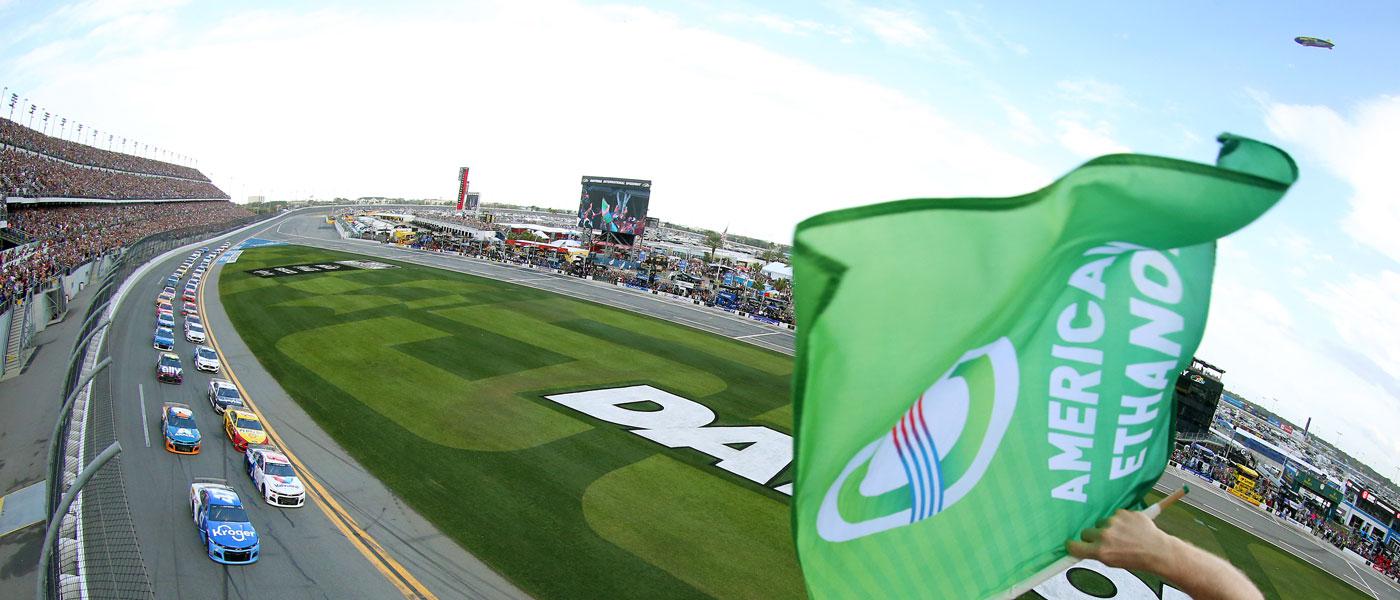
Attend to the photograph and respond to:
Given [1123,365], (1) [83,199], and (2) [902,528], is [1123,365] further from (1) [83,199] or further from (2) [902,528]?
(1) [83,199]

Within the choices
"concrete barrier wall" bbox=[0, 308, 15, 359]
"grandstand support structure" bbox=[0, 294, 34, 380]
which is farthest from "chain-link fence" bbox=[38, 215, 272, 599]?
"grandstand support structure" bbox=[0, 294, 34, 380]

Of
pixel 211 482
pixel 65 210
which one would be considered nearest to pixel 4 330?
pixel 211 482

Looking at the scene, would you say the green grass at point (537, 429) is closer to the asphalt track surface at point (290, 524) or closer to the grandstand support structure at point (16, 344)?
the asphalt track surface at point (290, 524)

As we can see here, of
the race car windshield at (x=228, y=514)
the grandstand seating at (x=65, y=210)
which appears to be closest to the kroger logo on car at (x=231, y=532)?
the race car windshield at (x=228, y=514)

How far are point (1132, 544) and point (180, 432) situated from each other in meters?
26.1

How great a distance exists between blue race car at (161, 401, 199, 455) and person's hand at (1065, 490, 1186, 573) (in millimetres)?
25410

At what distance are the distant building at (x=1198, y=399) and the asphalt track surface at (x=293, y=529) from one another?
113 feet

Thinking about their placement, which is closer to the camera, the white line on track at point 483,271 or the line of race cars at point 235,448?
the line of race cars at point 235,448

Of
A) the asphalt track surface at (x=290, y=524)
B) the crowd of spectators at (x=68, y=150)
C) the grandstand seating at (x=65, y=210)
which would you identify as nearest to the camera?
the asphalt track surface at (x=290, y=524)

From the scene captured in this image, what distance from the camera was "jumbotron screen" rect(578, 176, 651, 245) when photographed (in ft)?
286

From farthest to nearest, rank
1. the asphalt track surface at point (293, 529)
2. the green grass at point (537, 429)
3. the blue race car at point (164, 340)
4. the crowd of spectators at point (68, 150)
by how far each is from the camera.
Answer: the crowd of spectators at point (68, 150), the blue race car at point (164, 340), the green grass at point (537, 429), the asphalt track surface at point (293, 529)

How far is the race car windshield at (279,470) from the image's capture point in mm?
20172

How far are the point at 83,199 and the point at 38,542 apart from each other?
2830 inches

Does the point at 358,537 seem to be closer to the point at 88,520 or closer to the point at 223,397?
the point at 88,520
